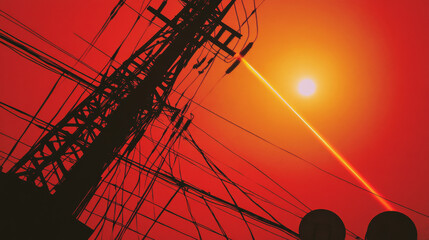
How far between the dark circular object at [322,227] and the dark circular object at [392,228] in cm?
79

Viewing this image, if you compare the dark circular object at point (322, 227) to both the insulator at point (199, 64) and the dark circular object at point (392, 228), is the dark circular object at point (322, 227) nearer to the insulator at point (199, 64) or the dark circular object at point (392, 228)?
the dark circular object at point (392, 228)

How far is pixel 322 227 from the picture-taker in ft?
15.2

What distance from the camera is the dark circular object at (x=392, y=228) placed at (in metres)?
4.66

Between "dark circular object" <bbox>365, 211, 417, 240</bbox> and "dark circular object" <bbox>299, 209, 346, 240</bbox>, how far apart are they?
79 cm

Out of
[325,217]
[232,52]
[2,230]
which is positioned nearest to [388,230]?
[325,217]

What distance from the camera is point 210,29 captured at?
5.57 m

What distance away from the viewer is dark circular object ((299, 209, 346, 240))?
455 centimetres

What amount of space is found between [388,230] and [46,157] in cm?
634

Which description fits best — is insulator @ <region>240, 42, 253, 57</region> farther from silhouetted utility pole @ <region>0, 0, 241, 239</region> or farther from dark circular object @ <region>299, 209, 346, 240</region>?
dark circular object @ <region>299, 209, 346, 240</region>

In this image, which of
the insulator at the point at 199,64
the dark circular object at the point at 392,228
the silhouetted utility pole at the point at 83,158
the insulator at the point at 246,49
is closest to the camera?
the silhouetted utility pole at the point at 83,158

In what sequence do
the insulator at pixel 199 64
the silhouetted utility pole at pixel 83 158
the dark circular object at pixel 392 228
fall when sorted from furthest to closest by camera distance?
the insulator at pixel 199 64, the dark circular object at pixel 392 228, the silhouetted utility pole at pixel 83 158

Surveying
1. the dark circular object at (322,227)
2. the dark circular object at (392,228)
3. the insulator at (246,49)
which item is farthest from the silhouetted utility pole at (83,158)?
the dark circular object at (392,228)

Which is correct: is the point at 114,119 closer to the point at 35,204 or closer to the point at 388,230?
the point at 35,204

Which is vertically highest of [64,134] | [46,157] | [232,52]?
[232,52]
